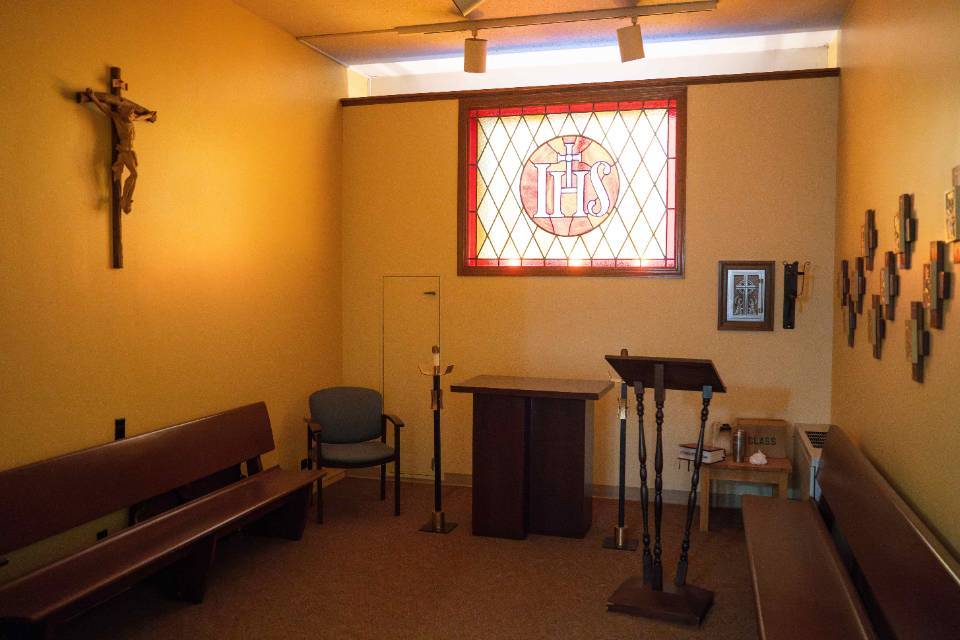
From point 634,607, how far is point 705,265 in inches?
103

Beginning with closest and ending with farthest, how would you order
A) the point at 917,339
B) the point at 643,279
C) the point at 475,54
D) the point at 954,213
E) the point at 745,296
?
1. the point at 954,213
2. the point at 917,339
3. the point at 475,54
4. the point at 745,296
5. the point at 643,279

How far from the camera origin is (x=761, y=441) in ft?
17.2

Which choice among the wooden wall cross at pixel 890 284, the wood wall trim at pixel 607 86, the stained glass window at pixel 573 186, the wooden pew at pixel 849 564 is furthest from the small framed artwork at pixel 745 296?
the wooden wall cross at pixel 890 284

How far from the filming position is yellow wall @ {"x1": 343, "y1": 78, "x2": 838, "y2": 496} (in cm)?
541

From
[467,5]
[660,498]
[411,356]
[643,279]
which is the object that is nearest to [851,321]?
[643,279]

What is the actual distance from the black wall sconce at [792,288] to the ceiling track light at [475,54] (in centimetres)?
235

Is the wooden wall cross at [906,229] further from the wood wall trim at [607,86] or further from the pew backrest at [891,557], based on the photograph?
the wood wall trim at [607,86]

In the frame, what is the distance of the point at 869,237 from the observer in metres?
3.95

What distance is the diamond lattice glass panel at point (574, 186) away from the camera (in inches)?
224

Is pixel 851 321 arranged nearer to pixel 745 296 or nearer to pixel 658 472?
pixel 745 296

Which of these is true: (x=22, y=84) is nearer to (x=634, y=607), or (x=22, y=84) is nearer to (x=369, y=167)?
(x=369, y=167)

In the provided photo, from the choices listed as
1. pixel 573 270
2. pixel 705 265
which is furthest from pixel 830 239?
pixel 573 270

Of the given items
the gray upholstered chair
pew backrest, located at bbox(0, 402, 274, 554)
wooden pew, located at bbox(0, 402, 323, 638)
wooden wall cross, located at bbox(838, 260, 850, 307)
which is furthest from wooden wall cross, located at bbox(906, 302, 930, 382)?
pew backrest, located at bbox(0, 402, 274, 554)

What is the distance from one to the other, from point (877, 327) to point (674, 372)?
922mm
